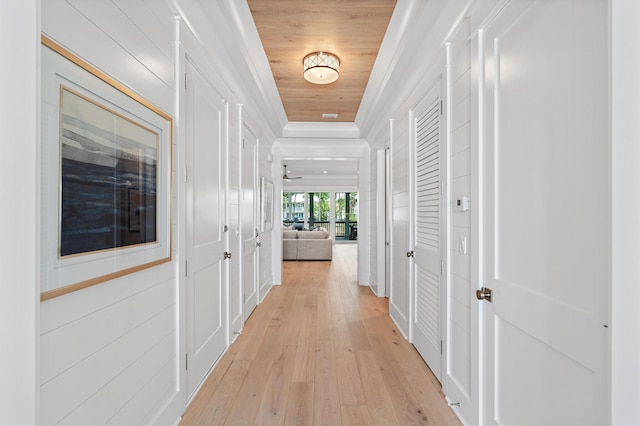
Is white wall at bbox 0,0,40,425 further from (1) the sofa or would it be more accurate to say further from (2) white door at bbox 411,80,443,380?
(1) the sofa

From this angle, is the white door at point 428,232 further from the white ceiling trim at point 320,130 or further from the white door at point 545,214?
the white ceiling trim at point 320,130

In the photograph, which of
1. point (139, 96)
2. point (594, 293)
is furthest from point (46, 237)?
point (594, 293)

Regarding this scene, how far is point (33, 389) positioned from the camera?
2.72ft

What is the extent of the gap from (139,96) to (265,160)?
325cm

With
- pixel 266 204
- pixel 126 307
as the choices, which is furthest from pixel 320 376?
pixel 266 204

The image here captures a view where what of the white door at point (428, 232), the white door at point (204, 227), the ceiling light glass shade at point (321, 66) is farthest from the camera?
the ceiling light glass shade at point (321, 66)

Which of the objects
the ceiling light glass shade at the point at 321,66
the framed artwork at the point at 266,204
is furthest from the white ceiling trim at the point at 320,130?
the ceiling light glass shade at the point at 321,66

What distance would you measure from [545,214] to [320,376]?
1879mm

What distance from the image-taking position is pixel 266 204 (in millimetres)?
4711

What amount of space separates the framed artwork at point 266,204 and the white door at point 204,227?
1688mm

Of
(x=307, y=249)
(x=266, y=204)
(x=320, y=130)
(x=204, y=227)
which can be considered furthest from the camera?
(x=307, y=249)

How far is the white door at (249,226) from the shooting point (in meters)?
3.41

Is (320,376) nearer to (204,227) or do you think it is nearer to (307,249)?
(204,227)

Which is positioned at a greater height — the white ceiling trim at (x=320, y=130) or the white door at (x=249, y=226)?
the white ceiling trim at (x=320, y=130)
